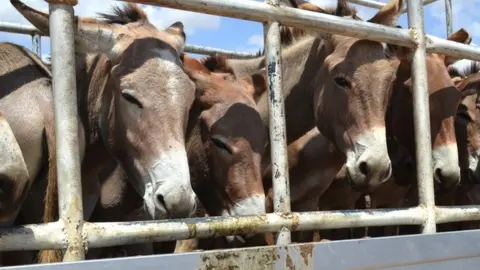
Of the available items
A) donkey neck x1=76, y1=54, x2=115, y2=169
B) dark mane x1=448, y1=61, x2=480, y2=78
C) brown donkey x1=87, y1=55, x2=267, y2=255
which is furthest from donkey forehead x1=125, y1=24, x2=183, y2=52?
dark mane x1=448, y1=61, x2=480, y2=78

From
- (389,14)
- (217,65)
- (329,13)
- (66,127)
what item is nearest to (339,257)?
(66,127)

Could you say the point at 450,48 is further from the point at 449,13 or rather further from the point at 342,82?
the point at 449,13

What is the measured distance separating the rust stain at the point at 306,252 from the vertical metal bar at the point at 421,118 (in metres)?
0.81

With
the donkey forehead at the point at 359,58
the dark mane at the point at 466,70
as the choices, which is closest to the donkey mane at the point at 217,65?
the donkey forehead at the point at 359,58

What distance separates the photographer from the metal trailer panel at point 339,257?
1.80m

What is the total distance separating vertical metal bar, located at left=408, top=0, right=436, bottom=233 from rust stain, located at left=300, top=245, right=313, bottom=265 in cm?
81

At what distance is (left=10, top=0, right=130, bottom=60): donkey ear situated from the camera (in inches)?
96.8

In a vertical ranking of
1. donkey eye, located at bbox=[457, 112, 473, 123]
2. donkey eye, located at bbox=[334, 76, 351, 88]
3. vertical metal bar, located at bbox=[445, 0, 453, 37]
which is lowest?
donkey eye, located at bbox=[457, 112, 473, 123]

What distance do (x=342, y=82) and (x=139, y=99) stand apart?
57.6 inches

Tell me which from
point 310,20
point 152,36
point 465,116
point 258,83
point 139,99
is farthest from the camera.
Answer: point 465,116

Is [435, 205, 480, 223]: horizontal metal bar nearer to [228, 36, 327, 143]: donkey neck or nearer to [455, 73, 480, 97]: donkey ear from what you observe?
[228, 36, 327, 143]: donkey neck

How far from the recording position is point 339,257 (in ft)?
7.43

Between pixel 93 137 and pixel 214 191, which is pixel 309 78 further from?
pixel 93 137

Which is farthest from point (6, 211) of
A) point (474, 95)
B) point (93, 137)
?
point (474, 95)
